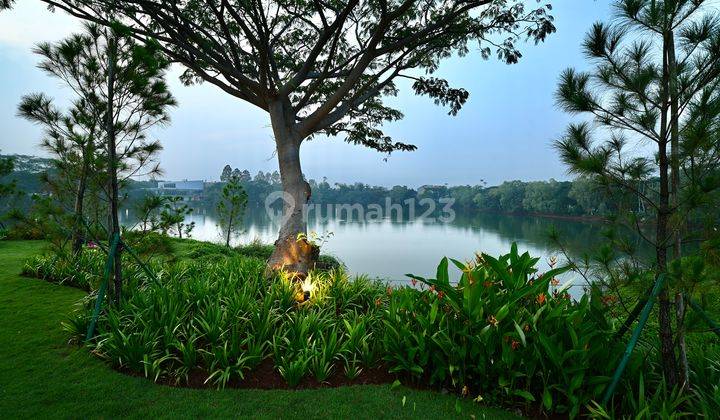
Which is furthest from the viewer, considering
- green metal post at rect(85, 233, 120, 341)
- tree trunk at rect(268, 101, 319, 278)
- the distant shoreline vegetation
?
the distant shoreline vegetation

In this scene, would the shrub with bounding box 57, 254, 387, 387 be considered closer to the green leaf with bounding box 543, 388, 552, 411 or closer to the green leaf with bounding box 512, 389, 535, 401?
the green leaf with bounding box 512, 389, 535, 401

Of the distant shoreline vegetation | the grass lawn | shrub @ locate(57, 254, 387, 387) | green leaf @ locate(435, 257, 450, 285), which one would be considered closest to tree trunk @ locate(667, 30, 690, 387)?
the grass lawn

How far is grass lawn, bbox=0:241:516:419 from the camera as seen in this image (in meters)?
2.18

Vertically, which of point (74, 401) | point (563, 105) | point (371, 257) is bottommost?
point (371, 257)

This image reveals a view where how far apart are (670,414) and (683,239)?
0.97 metres

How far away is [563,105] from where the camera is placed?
7.59ft

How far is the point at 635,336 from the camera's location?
2.05 metres

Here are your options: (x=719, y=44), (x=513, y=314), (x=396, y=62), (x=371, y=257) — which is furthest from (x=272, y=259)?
(x=371, y=257)

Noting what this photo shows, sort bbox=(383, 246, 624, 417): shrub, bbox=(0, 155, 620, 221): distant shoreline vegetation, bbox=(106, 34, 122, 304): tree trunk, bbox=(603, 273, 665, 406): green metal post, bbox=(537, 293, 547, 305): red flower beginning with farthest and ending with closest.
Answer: bbox=(0, 155, 620, 221): distant shoreline vegetation → bbox=(106, 34, 122, 304): tree trunk → bbox=(537, 293, 547, 305): red flower → bbox=(383, 246, 624, 417): shrub → bbox=(603, 273, 665, 406): green metal post

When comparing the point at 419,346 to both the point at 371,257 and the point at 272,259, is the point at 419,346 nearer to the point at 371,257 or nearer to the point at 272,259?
the point at 272,259

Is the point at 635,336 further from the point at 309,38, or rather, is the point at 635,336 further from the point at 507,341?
the point at 309,38

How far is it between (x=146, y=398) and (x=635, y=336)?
295cm

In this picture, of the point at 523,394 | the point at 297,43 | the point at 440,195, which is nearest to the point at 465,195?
the point at 440,195

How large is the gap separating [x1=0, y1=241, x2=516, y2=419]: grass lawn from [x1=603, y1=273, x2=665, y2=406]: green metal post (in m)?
0.58
